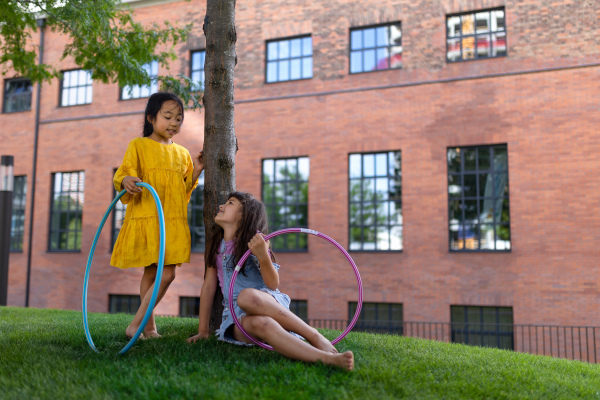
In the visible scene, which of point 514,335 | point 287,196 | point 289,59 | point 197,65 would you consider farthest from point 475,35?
point 197,65

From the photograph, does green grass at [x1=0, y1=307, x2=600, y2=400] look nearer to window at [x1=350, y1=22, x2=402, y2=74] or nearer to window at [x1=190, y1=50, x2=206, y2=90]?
window at [x1=350, y1=22, x2=402, y2=74]

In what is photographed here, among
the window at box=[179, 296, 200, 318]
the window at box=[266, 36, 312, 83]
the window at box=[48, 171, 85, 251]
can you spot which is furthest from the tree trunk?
the window at box=[48, 171, 85, 251]

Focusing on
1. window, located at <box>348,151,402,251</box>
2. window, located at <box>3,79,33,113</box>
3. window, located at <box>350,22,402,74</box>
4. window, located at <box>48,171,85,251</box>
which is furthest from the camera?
window, located at <box>3,79,33,113</box>

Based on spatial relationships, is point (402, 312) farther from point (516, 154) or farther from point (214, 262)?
point (214, 262)

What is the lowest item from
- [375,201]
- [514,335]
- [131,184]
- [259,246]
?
[514,335]

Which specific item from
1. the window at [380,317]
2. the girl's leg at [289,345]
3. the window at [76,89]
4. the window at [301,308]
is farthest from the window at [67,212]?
the girl's leg at [289,345]

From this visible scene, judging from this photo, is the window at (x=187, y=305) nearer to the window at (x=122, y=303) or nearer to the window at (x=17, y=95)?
the window at (x=122, y=303)

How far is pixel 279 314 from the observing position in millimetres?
3914

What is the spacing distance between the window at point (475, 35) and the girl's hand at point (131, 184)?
439 inches

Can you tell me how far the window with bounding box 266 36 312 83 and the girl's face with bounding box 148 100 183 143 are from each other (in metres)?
10.3

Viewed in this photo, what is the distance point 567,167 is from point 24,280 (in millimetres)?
16500

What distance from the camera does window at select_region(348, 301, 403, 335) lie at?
43.4 ft

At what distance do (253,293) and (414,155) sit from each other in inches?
407

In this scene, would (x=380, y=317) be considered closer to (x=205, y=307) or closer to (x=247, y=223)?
(x=205, y=307)
